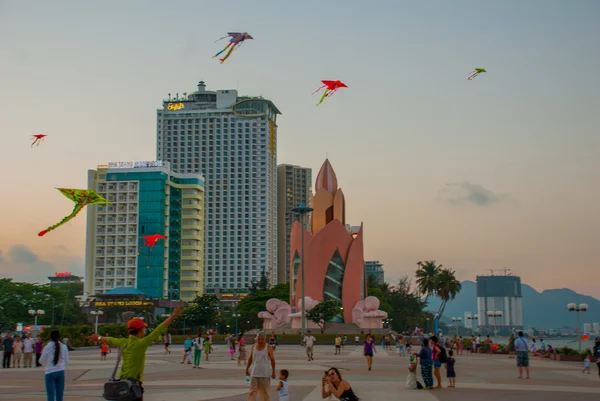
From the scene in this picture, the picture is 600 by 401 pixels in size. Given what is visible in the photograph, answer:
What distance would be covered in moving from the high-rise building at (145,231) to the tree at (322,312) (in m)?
49.5

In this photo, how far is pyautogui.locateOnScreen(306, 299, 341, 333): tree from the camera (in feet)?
231

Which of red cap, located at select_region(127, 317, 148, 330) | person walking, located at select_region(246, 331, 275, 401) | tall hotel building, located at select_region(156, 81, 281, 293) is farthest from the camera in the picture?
tall hotel building, located at select_region(156, 81, 281, 293)

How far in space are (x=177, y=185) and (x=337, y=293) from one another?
5035cm

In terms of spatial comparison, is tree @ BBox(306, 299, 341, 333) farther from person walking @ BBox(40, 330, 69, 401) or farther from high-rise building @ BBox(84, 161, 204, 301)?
person walking @ BBox(40, 330, 69, 401)

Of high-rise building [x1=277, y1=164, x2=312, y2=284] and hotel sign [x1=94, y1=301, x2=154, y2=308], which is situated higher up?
high-rise building [x1=277, y1=164, x2=312, y2=284]

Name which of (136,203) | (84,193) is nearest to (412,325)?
(136,203)

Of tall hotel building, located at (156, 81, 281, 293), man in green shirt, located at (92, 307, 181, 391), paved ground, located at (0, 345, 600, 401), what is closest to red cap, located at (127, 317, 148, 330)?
man in green shirt, located at (92, 307, 181, 391)

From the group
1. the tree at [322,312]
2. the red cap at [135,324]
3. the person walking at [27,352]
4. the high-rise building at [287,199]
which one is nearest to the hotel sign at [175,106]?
the high-rise building at [287,199]

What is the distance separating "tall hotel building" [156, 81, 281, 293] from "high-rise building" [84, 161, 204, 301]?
35620 millimetres

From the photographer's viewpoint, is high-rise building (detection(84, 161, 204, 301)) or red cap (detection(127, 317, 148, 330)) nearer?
red cap (detection(127, 317, 148, 330))

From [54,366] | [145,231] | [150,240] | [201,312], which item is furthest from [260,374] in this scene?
[145,231]

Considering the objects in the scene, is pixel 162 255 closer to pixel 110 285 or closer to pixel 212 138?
pixel 110 285

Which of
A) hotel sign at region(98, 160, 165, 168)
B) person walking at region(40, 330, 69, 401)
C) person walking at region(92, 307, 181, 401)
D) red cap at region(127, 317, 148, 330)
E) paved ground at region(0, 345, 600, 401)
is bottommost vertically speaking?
paved ground at region(0, 345, 600, 401)

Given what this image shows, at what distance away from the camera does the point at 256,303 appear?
97000 mm
